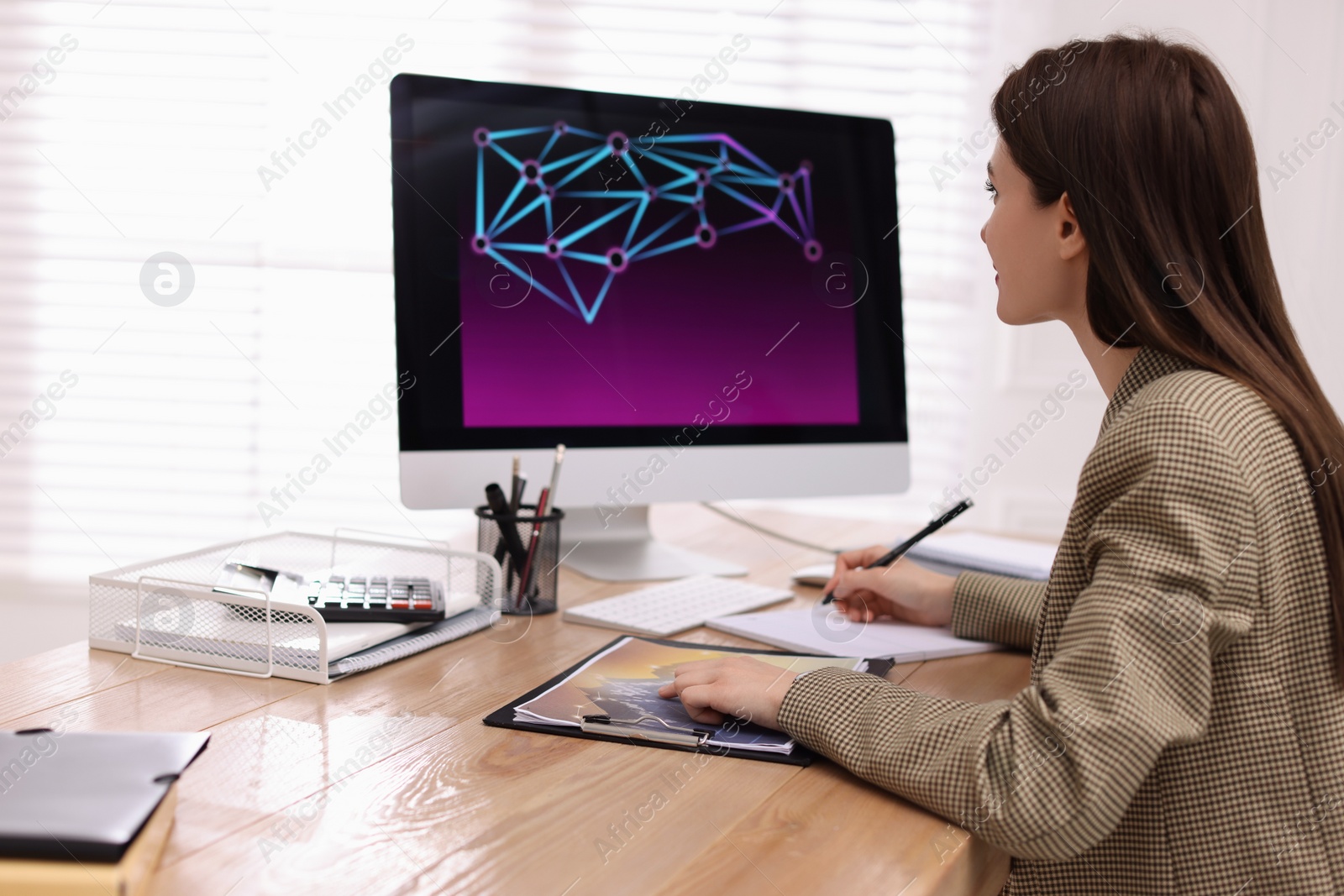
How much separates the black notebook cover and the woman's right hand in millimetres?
713

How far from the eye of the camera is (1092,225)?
32.0 inches

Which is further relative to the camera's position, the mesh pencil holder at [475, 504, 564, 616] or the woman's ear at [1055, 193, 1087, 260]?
the mesh pencil holder at [475, 504, 564, 616]

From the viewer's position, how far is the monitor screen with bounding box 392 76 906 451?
3.90 ft

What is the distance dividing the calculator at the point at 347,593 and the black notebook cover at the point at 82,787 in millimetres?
294

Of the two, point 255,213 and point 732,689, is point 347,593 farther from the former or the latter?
point 255,213

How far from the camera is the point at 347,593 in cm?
98

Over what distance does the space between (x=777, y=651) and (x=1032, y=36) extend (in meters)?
2.17

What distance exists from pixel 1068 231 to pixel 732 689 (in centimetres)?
46

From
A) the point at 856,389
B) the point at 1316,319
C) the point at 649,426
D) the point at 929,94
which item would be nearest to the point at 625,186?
the point at 649,426

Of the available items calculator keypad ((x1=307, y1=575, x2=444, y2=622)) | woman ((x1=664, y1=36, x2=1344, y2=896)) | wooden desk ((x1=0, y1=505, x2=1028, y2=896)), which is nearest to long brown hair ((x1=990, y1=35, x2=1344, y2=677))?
woman ((x1=664, y1=36, x2=1344, y2=896))

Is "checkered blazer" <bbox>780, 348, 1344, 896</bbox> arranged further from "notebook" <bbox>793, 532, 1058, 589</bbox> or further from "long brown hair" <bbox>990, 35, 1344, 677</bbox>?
"notebook" <bbox>793, 532, 1058, 589</bbox>

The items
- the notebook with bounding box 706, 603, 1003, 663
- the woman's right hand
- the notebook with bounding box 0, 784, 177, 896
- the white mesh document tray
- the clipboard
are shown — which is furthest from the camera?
the woman's right hand

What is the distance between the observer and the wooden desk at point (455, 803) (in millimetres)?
583

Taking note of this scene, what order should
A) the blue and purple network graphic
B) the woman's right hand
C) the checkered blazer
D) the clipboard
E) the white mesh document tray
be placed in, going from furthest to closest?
the blue and purple network graphic < the woman's right hand < the white mesh document tray < the clipboard < the checkered blazer
